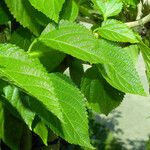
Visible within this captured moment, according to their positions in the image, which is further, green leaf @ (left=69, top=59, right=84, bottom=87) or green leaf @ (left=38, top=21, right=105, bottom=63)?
green leaf @ (left=69, top=59, right=84, bottom=87)

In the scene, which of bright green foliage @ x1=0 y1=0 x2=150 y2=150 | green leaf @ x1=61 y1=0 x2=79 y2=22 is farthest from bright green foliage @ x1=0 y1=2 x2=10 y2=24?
green leaf @ x1=61 y1=0 x2=79 y2=22

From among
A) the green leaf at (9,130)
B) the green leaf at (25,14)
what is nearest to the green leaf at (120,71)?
the green leaf at (25,14)

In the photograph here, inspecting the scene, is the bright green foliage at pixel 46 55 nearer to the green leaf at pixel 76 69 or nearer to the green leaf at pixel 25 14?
the green leaf at pixel 25 14

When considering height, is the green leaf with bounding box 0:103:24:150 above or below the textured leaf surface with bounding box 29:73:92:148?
below

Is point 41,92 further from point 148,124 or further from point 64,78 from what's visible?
point 148,124

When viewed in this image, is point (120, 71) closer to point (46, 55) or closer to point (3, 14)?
point (46, 55)

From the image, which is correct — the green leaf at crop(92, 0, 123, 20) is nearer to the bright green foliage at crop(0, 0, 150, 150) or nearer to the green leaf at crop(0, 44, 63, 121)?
the bright green foliage at crop(0, 0, 150, 150)
